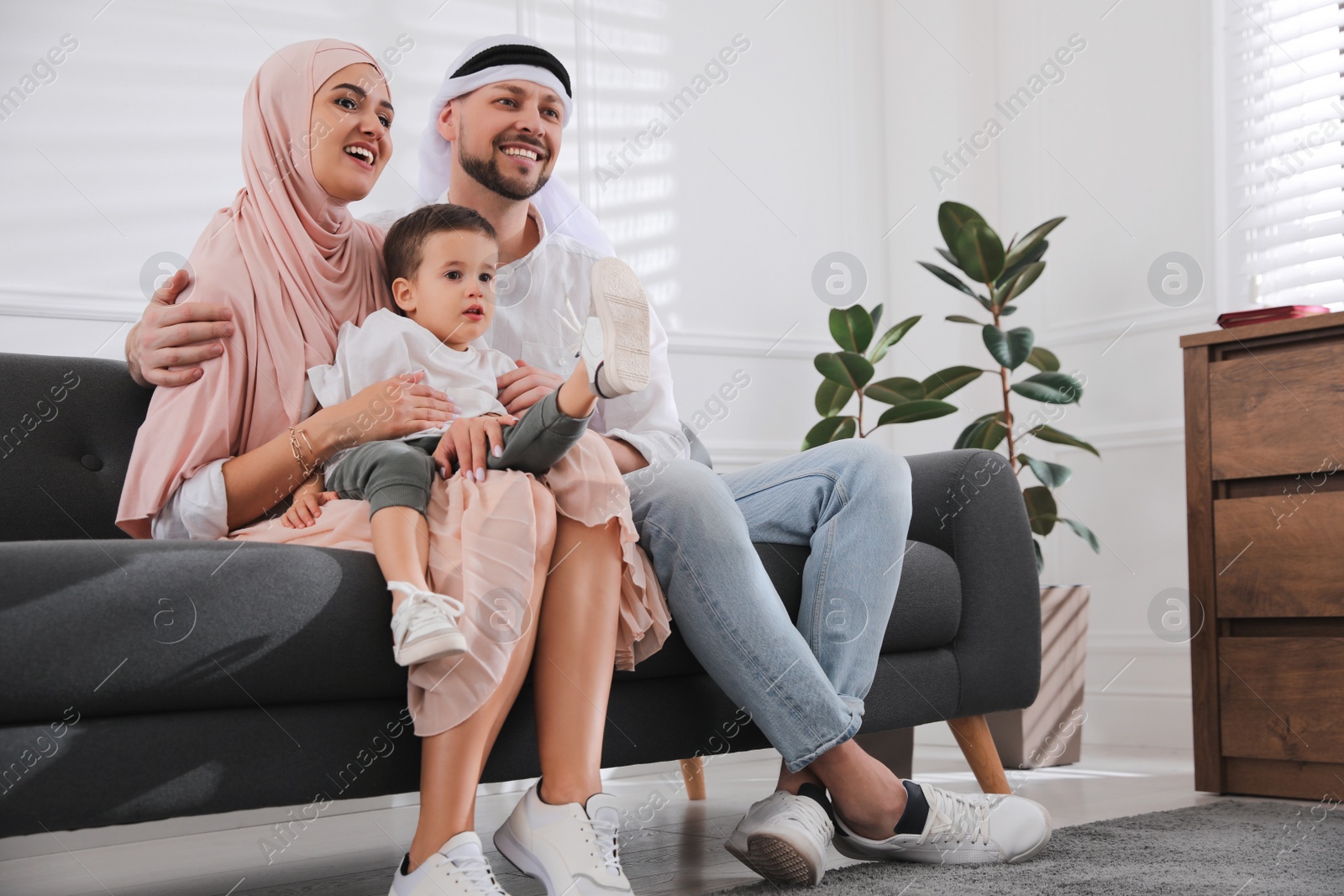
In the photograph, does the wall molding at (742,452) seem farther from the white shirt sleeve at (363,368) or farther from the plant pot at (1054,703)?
the white shirt sleeve at (363,368)

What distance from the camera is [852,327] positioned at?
291 centimetres

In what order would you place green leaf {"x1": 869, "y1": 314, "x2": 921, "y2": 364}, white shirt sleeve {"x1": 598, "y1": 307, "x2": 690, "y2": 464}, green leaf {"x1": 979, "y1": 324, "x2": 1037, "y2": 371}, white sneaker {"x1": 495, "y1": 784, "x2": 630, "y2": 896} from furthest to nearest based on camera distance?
green leaf {"x1": 869, "y1": 314, "x2": 921, "y2": 364}
green leaf {"x1": 979, "y1": 324, "x2": 1037, "y2": 371}
white shirt sleeve {"x1": 598, "y1": 307, "x2": 690, "y2": 464}
white sneaker {"x1": 495, "y1": 784, "x2": 630, "y2": 896}

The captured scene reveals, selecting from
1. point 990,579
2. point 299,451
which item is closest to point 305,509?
point 299,451

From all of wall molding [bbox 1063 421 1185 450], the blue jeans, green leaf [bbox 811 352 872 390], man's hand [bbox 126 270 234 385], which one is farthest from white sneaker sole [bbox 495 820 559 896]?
wall molding [bbox 1063 421 1185 450]

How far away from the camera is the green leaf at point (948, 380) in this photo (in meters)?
2.79

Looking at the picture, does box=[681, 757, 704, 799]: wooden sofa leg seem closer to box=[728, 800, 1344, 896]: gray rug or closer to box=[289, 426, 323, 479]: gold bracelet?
box=[728, 800, 1344, 896]: gray rug

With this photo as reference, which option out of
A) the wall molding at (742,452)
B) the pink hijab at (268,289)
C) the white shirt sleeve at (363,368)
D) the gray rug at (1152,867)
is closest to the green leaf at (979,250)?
the wall molding at (742,452)

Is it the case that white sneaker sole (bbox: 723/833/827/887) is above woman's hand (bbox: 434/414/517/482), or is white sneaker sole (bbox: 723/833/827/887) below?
below

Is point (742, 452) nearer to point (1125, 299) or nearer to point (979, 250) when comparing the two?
point (979, 250)

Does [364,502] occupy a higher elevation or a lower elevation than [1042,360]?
lower

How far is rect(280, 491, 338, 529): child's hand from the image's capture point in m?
1.31

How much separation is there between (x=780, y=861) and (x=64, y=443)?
3.56 feet

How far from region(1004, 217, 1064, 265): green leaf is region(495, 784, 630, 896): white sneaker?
6.44 feet

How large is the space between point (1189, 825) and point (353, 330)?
1400 mm
